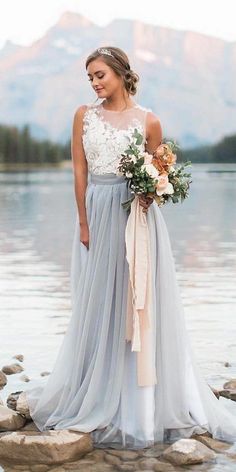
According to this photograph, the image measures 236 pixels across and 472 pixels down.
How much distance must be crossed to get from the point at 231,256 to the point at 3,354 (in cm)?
629

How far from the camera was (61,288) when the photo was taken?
1007 centimetres

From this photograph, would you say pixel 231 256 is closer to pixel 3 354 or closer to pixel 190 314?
pixel 190 314

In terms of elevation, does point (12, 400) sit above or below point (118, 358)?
below

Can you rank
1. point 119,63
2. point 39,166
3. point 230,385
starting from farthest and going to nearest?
point 39,166, point 230,385, point 119,63

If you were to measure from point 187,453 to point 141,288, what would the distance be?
80 cm

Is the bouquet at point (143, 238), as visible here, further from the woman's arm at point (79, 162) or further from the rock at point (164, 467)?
the rock at point (164, 467)

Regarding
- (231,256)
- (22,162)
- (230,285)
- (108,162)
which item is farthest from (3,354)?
(22,162)

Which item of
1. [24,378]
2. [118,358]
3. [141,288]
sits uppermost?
[141,288]

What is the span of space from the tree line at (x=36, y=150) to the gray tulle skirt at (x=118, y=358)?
87.6 metres

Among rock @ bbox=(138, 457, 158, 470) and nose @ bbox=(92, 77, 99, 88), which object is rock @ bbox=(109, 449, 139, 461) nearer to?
rock @ bbox=(138, 457, 158, 470)

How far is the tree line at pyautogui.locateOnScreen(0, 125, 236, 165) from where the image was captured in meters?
95.1

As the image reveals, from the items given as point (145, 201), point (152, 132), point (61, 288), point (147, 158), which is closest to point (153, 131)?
point (152, 132)

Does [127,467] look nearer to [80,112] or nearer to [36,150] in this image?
[80,112]

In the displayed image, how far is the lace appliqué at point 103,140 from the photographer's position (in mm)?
5203
